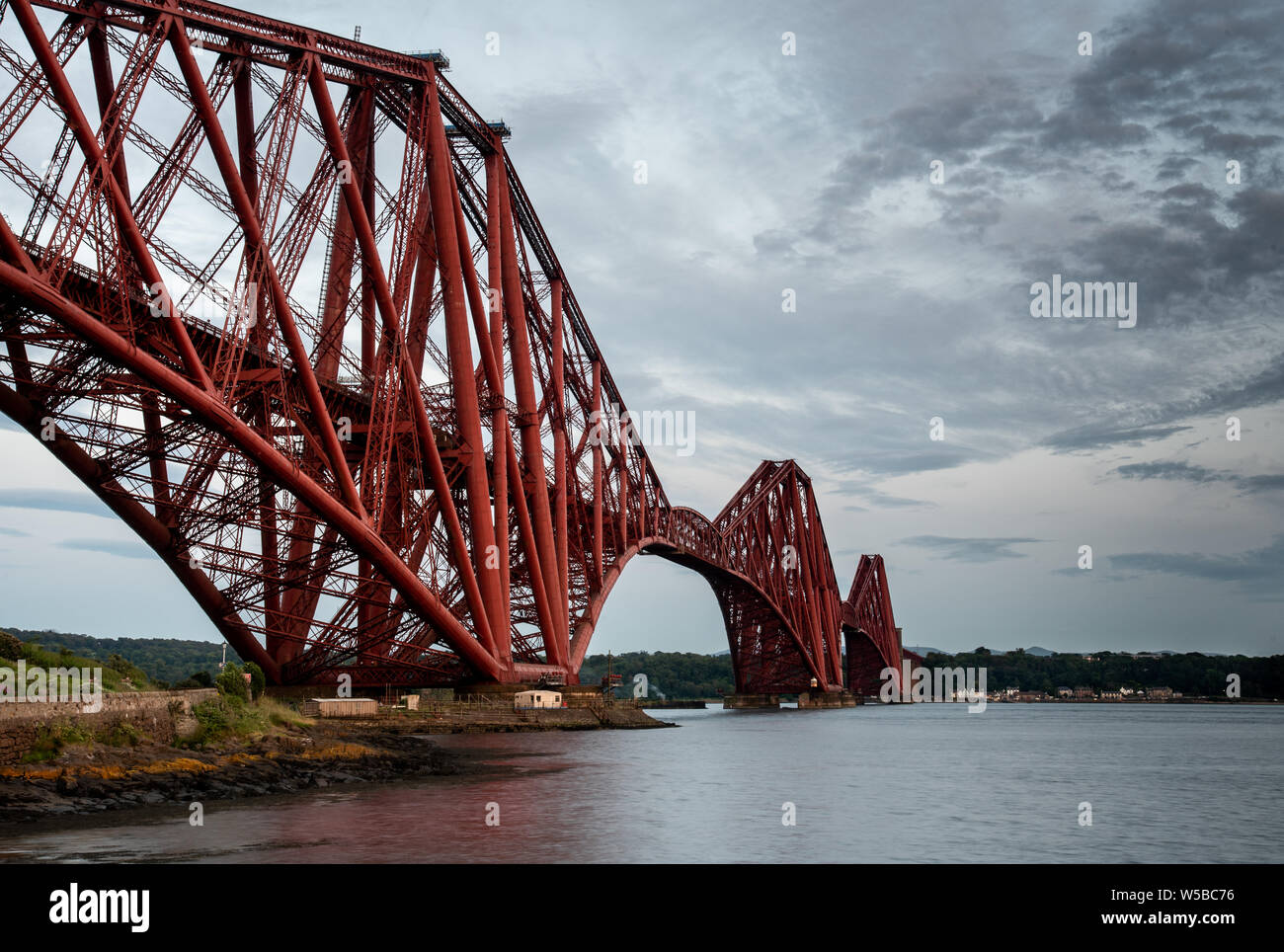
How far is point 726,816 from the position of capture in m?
31.3

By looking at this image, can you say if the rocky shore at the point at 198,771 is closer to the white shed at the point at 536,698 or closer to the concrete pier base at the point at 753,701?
the white shed at the point at 536,698

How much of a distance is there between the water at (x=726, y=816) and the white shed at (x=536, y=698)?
106 inches

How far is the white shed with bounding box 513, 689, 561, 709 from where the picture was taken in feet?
195

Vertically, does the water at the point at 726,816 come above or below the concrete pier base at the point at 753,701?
above

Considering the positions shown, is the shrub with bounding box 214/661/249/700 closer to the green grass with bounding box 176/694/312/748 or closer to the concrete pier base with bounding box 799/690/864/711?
the green grass with bounding box 176/694/312/748

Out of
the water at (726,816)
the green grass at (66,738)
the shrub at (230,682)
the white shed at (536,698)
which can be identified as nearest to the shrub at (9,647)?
the green grass at (66,738)

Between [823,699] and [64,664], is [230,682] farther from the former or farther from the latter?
[823,699]

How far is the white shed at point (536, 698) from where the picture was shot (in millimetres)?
59344

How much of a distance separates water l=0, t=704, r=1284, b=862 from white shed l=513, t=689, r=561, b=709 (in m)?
2.69

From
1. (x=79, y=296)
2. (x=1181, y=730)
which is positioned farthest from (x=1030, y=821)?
(x=1181, y=730)

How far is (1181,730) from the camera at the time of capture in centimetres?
10169

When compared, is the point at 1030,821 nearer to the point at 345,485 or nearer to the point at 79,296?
the point at 345,485
